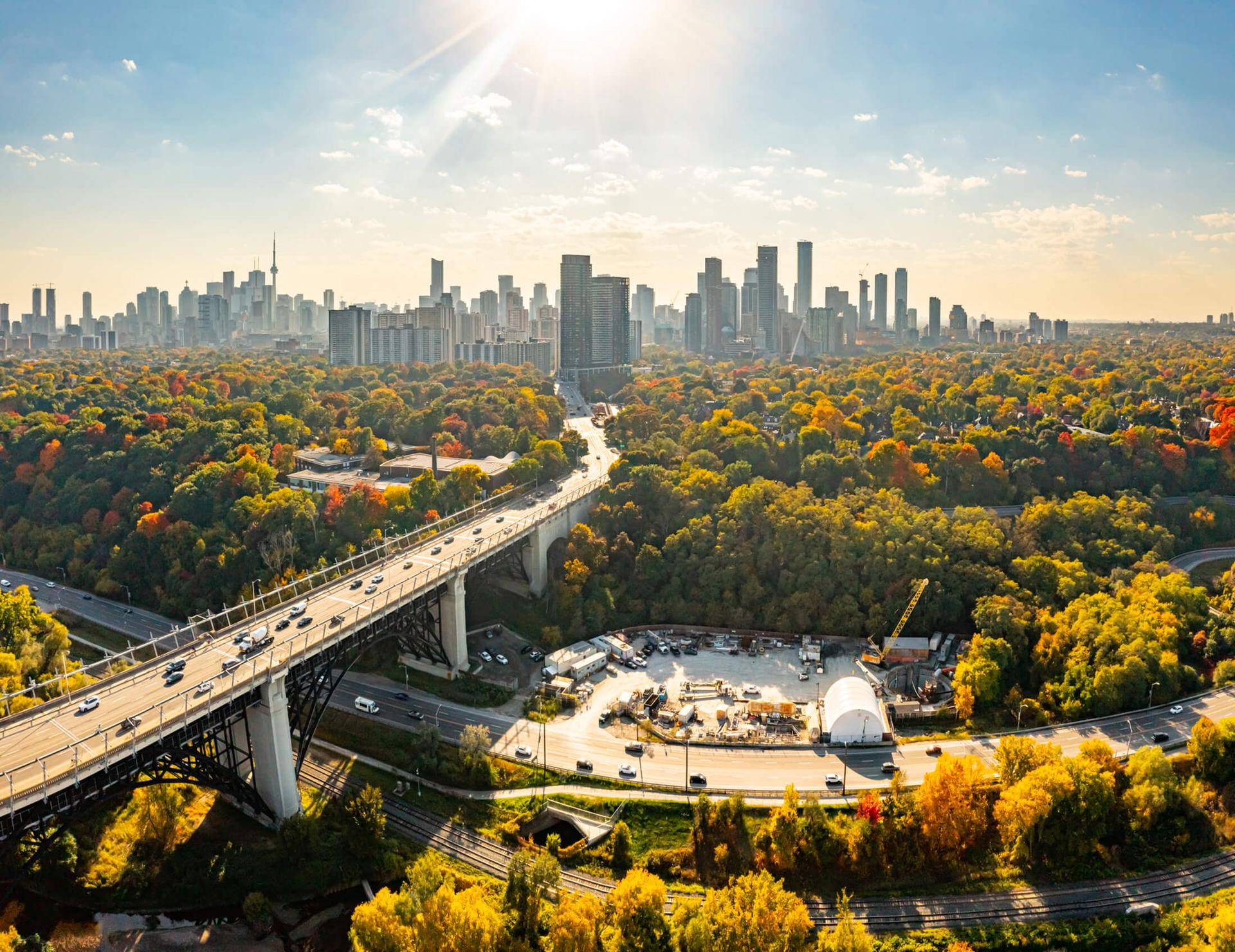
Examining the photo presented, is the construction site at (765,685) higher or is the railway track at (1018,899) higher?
the construction site at (765,685)

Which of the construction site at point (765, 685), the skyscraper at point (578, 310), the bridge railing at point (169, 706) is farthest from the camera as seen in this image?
the skyscraper at point (578, 310)

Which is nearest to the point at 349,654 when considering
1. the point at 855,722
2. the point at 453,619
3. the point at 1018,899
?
the point at 453,619

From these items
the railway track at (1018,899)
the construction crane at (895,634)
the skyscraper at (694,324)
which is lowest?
the railway track at (1018,899)

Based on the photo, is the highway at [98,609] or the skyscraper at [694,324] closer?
the highway at [98,609]

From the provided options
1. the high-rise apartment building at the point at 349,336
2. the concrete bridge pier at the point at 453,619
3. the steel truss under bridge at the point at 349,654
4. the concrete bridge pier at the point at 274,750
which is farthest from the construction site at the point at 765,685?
the high-rise apartment building at the point at 349,336

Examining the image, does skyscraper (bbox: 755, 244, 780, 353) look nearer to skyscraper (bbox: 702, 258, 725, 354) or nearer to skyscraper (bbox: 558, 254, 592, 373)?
skyscraper (bbox: 702, 258, 725, 354)

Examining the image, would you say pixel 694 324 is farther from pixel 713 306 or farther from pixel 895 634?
pixel 895 634

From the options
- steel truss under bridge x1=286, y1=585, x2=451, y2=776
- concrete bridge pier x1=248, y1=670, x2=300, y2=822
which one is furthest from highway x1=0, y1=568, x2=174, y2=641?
concrete bridge pier x1=248, y1=670, x2=300, y2=822

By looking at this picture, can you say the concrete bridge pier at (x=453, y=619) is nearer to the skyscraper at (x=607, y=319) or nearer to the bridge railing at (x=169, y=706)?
the bridge railing at (x=169, y=706)
